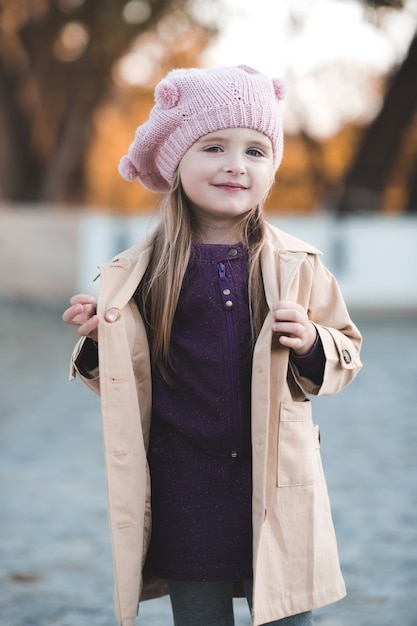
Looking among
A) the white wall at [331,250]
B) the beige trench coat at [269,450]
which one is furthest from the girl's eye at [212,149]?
the white wall at [331,250]

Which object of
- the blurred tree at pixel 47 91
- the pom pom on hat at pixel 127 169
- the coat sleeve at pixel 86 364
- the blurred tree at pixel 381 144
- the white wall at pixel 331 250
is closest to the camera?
the coat sleeve at pixel 86 364

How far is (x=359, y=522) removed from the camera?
4633 mm

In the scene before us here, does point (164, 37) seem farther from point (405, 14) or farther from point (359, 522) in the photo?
point (359, 522)

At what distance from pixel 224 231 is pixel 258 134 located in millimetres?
255

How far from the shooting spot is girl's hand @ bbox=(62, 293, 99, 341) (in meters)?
2.35

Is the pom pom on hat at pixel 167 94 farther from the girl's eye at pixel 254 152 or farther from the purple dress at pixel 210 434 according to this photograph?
the purple dress at pixel 210 434

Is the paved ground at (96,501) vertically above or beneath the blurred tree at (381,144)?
beneath

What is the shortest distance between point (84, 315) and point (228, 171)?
48cm

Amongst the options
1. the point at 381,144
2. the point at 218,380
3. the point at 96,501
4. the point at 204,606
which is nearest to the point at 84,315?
the point at 218,380

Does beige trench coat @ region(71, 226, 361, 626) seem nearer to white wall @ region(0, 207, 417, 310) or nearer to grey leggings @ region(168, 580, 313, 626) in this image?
grey leggings @ region(168, 580, 313, 626)

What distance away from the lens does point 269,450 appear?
2.35m

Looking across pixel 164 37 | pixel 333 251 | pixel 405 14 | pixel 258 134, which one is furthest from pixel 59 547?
pixel 164 37

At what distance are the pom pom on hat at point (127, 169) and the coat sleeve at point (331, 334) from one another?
22.5 inches

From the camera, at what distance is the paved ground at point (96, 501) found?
3684 mm
